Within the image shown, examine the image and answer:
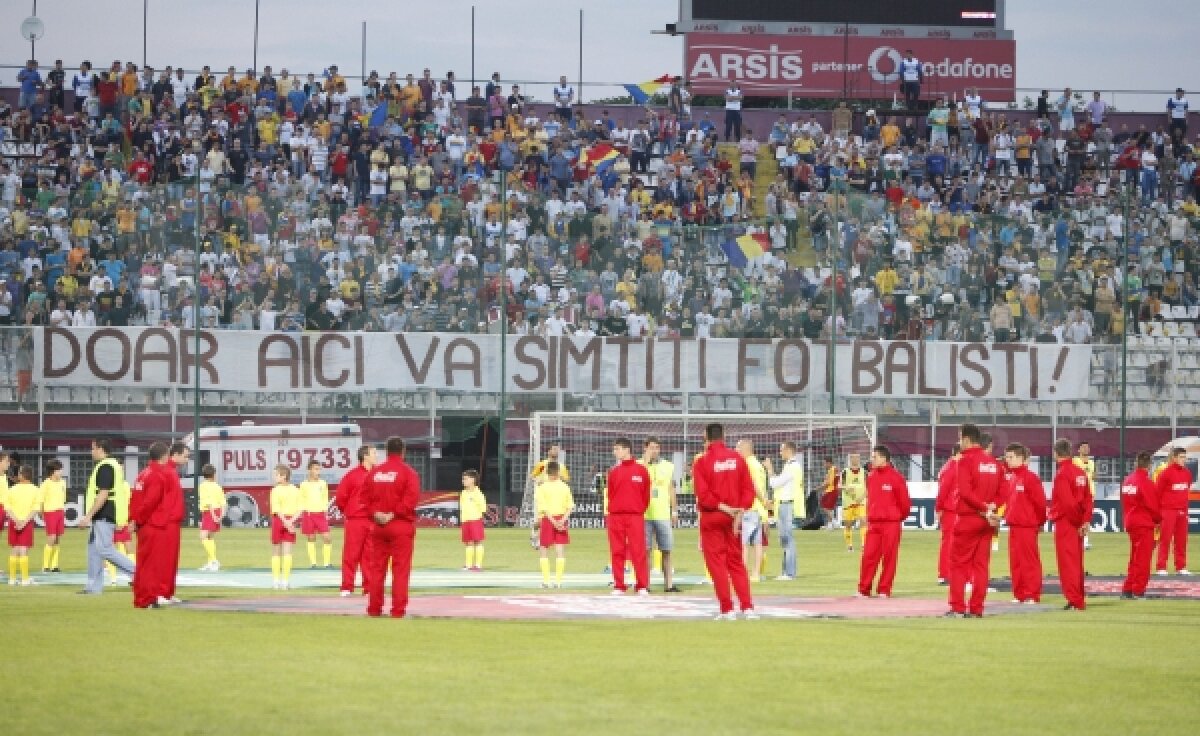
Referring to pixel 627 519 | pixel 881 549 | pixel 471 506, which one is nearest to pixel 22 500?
pixel 471 506

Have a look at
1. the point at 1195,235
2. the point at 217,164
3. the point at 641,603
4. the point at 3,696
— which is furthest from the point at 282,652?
the point at 217,164

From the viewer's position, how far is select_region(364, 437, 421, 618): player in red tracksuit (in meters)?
18.0

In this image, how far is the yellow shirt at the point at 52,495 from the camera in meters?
27.2

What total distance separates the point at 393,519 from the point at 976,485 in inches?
240

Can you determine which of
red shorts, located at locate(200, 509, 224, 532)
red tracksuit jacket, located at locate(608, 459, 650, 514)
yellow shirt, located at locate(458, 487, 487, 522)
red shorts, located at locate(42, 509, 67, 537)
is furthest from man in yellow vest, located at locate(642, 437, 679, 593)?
red shorts, located at locate(42, 509, 67, 537)

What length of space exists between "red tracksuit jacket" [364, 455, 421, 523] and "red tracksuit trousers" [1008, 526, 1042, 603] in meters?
7.53

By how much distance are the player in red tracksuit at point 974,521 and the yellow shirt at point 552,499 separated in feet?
24.0

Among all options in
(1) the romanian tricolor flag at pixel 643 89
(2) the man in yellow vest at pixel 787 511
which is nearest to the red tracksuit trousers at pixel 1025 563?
(2) the man in yellow vest at pixel 787 511

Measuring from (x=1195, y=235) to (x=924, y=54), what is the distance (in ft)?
72.2

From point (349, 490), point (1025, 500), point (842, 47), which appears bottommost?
point (349, 490)

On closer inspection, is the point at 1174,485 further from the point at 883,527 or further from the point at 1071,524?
the point at 883,527

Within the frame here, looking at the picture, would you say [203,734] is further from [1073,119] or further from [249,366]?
[1073,119]

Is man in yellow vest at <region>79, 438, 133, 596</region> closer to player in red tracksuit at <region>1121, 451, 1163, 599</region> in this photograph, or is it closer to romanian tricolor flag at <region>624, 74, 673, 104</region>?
player in red tracksuit at <region>1121, 451, 1163, 599</region>

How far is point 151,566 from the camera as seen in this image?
64.7ft
